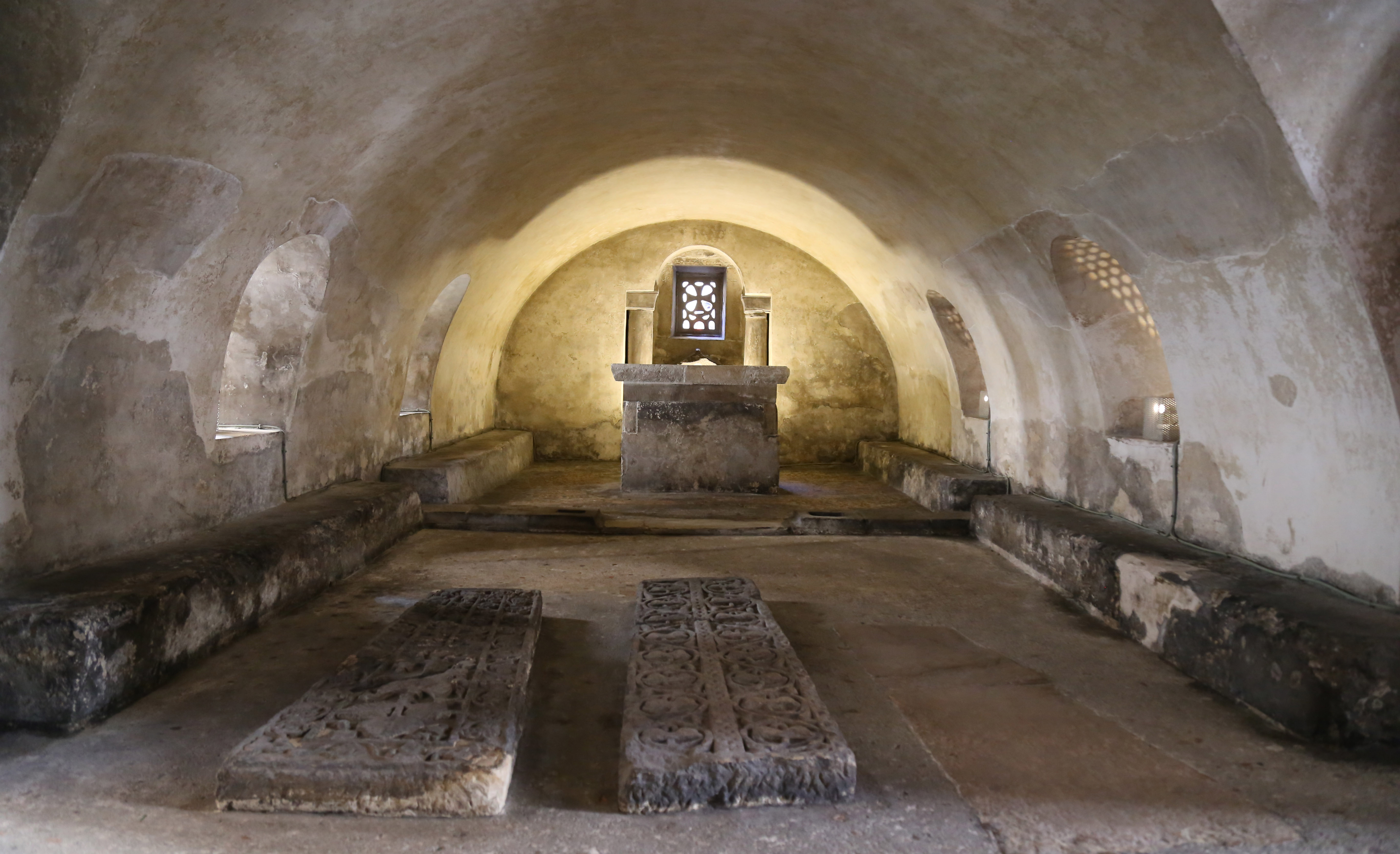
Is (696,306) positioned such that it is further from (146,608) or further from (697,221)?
(146,608)

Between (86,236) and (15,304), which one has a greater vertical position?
(86,236)

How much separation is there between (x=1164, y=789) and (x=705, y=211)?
934cm

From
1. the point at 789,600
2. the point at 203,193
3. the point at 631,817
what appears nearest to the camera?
the point at 631,817

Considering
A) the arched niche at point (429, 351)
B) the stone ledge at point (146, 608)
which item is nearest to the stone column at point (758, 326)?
the arched niche at point (429, 351)

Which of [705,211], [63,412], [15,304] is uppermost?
[705,211]

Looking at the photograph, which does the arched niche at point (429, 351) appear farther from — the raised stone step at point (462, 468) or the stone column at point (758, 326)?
the stone column at point (758, 326)

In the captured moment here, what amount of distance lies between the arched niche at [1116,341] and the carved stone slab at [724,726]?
299cm

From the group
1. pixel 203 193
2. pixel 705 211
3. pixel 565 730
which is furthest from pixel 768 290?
pixel 565 730

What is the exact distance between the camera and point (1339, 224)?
124 inches

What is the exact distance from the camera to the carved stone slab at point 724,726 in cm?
265

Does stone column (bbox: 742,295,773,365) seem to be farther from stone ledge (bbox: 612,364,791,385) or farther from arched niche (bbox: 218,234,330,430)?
arched niche (bbox: 218,234,330,430)

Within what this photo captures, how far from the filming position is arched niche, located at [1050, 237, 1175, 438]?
225 inches

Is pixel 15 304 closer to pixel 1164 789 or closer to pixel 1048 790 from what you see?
pixel 1048 790

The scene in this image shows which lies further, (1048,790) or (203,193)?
(203,193)
